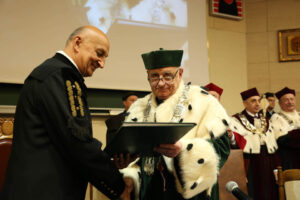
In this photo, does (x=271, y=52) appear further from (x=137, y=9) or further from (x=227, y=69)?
(x=137, y=9)

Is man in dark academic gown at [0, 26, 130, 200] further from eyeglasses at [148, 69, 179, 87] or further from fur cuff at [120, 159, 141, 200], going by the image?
eyeglasses at [148, 69, 179, 87]

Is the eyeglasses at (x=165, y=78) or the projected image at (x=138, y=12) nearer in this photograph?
the eyeglasses at (x=165, y=78)

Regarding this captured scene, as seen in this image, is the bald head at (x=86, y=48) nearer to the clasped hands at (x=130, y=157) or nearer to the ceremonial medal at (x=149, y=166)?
the clasped hands at (x=130, y=157)

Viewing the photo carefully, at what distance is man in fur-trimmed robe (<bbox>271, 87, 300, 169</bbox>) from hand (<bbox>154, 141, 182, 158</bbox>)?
3.76 m

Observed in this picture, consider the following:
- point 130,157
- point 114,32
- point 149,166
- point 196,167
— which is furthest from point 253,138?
point 130,157

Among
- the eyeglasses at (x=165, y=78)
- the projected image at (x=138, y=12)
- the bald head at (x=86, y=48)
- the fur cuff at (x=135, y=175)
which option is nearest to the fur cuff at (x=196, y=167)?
the fur cuff at (x=135, y=175)

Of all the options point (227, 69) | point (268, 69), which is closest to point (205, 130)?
point (227, 69)

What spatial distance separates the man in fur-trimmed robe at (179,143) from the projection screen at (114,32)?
10.4 ft

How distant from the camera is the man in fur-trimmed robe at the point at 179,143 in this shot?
1.82m

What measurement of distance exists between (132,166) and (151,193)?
205 millimetres

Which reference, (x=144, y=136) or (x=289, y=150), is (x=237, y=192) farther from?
(x=289, y=150)

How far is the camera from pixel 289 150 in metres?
5.26

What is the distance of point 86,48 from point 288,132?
419cm

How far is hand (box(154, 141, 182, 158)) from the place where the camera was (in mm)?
1719
